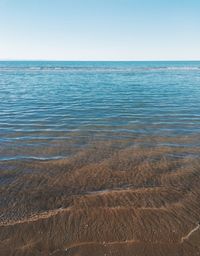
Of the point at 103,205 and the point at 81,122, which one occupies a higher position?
the point at 103,205

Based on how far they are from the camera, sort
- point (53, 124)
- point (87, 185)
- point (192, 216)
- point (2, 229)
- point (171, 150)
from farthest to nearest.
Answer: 1. point (53, 124)
2. point (171, 150)
3. point (87, 185)
4. point (192, 216)
5. point (2, 229)

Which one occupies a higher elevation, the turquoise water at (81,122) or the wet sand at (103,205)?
the wet sand at (103,205)

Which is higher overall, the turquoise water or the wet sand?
the wet sand

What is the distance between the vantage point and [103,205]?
5203 millimetres

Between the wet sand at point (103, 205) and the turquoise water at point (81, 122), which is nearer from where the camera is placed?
the wet sand at point (103, 205)

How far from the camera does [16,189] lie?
584cm

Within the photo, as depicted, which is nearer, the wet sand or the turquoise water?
the wet sand

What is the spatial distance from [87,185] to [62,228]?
1710mm

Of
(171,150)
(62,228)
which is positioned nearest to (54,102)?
(171,150)

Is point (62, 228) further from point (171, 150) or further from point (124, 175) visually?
point (171, 150)

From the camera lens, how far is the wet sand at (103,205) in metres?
4.06

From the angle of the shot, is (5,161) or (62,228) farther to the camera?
(5,161)

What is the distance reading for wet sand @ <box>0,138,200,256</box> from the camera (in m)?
4.06

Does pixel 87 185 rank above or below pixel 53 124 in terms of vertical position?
above
